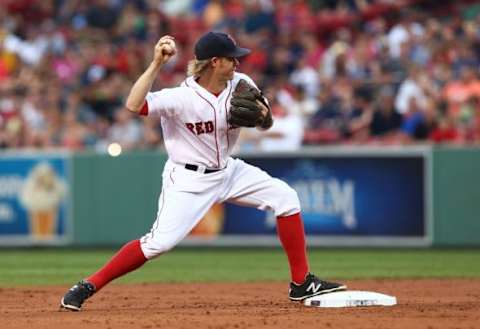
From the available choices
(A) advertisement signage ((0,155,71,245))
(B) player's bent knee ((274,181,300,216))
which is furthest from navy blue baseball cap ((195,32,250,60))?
(A) advertisement signage ((0,155,71,245))

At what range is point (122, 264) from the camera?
754cm

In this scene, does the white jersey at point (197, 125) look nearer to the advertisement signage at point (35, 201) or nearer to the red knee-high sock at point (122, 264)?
the red knee-high sock at point (122, 264)

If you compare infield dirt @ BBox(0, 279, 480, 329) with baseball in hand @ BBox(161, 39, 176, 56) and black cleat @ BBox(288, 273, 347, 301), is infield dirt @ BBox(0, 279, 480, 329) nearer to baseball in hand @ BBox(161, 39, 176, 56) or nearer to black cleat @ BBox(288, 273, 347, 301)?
black cleat @ BBox(288, 273, 347, 301)

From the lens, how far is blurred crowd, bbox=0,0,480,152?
1548 centimetres

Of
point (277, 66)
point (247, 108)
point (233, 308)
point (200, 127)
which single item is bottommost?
point (233, 308)

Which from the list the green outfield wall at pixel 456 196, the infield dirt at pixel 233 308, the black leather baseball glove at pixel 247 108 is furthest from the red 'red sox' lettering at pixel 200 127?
the green outfield wall at pixel 456 196

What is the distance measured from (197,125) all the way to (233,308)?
4.39 ft

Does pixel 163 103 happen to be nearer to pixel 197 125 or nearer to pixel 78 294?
pixel 197 125

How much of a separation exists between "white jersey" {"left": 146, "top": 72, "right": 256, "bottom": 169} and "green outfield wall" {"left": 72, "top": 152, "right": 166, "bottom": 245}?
321 inches

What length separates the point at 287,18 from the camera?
18359 millimetres

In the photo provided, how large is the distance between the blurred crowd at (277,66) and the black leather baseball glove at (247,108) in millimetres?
7676

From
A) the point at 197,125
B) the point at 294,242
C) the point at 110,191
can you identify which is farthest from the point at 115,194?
the point at 197,125

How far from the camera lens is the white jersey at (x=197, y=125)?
7.46 m

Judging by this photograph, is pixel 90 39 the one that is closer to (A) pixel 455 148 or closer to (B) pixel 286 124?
(B) pixel 286 124
